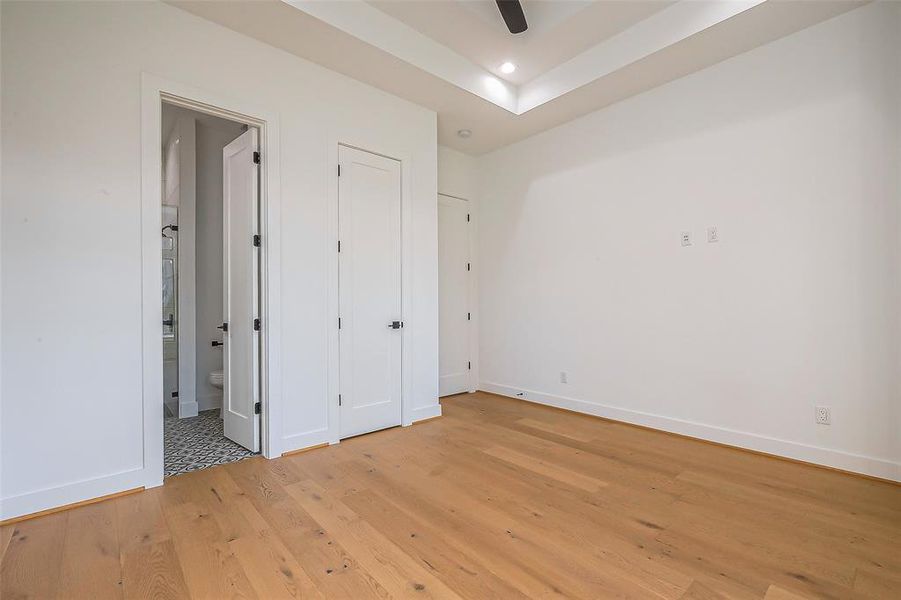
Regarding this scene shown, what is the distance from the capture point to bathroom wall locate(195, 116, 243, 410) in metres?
4.55

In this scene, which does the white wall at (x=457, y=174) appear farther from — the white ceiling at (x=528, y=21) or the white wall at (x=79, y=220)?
the white wall at (x=79, y=220)

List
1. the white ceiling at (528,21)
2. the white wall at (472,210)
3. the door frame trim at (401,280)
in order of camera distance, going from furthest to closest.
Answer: the white wall at (472,210), the door frame trim at (401,280), the white ceiling at (528,21)

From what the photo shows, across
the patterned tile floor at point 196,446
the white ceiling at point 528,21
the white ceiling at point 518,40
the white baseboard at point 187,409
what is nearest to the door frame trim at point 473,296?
the white ceiling at point 518,40

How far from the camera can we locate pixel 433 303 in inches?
166

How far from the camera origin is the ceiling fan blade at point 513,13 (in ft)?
8.65

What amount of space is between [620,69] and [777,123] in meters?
1.21

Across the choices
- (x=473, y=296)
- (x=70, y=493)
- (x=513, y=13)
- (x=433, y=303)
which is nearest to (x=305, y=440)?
(x=70, y=493)

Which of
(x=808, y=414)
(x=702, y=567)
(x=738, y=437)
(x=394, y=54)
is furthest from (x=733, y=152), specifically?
(x=702, y=567)

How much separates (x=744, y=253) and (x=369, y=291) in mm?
3012

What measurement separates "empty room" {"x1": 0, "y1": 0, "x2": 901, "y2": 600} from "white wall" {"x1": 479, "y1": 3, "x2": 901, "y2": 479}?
2 cm

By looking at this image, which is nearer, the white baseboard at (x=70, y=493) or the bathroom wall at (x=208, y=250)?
the white baseboard at (x=70, y=493)

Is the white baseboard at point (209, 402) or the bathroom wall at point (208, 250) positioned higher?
the bathroom wall at point (208, 250)

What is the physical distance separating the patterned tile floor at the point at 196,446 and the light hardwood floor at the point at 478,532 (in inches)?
7.6

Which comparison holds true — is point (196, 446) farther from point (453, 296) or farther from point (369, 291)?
point (453, 296)
